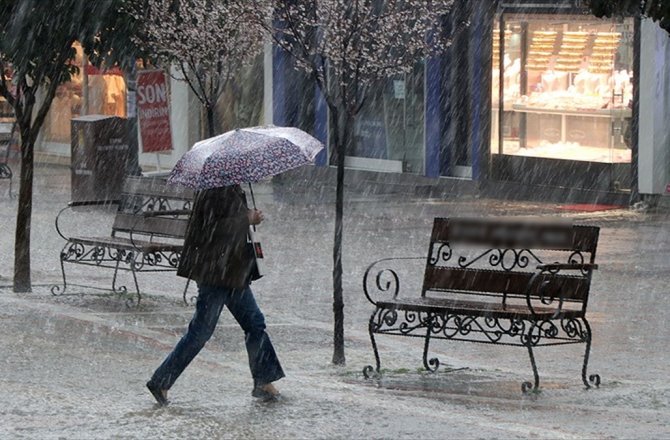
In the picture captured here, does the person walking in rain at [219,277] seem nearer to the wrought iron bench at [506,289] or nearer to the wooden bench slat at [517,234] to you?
the wrought iron bench at [506,289]

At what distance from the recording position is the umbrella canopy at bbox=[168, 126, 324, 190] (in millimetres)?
8742

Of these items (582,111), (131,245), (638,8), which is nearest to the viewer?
(638,8)

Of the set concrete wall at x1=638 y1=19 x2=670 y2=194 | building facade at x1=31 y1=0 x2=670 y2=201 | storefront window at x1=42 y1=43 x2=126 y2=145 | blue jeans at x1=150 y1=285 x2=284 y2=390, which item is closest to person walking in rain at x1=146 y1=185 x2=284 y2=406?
blue jeans at x1=150 y1=285 x2=284 y2=390

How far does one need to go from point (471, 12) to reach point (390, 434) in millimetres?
19338

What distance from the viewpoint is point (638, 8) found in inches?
522

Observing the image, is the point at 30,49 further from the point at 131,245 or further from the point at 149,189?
the point at 131,245

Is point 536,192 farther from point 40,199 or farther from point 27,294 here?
point 27,294

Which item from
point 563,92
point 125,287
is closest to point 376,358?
point 125,287

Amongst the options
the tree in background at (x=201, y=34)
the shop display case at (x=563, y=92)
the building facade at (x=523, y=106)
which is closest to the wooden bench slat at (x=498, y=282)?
the tree in background at (x=201, y=34)

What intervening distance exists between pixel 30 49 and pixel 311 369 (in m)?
5.04

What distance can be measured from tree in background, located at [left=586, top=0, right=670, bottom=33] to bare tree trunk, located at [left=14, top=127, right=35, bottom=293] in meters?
5.10

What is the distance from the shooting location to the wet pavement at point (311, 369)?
8062 mm

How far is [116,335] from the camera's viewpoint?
11188mm

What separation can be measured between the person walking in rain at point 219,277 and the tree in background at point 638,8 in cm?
460
